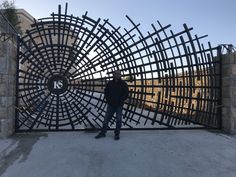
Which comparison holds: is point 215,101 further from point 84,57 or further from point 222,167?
point 84,57

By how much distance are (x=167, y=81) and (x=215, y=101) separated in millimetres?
1175

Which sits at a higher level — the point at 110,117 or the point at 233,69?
the point at 233,69

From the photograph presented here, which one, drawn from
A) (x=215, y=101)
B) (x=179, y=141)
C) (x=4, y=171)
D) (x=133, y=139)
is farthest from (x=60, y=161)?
(x=215, y=101)

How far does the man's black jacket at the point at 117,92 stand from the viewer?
5.52 metres

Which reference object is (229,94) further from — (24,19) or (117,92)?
(24,19)

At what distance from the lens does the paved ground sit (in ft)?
12.6

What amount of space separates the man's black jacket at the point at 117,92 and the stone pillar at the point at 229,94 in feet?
7.46

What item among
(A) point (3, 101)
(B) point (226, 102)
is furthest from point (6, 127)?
(B) point (226, 102)

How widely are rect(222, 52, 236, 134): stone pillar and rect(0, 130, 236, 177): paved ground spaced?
1.20 feet

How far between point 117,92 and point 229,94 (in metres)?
2.45

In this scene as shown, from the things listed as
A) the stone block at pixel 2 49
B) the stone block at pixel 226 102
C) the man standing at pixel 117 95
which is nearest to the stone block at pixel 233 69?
the stone block at pixel 226 102

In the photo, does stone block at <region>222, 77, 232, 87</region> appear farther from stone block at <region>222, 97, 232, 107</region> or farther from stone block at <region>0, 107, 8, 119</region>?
stone block at <region>0, 107, 8, 119</region>

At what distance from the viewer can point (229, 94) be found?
20.1ft

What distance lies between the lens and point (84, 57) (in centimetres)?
609
